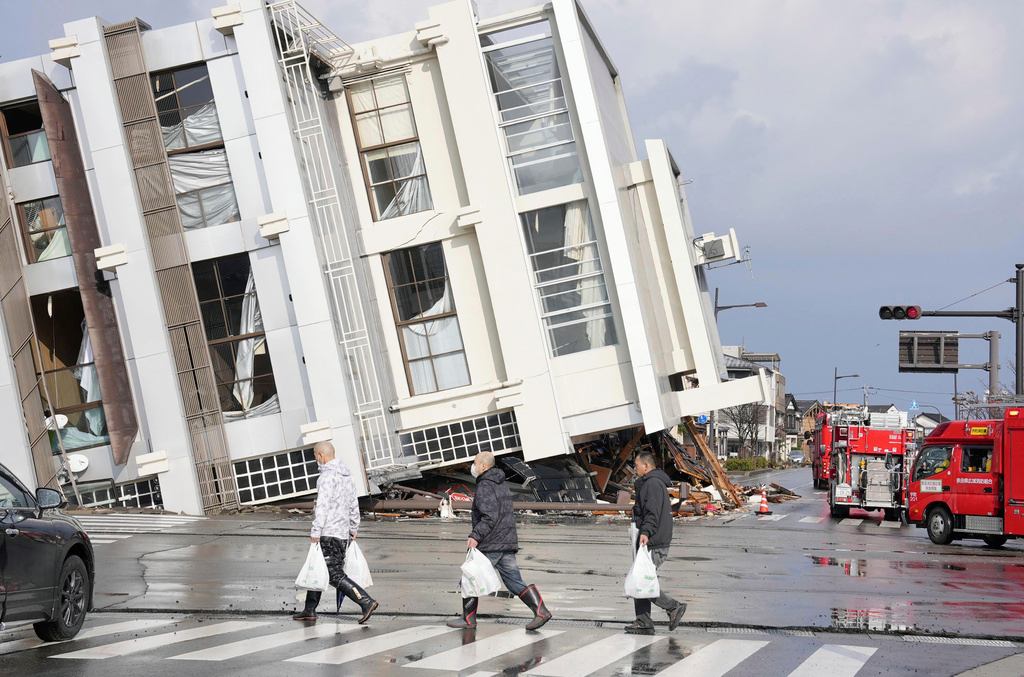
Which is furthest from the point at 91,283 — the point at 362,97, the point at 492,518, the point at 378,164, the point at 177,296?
the point at 492,518

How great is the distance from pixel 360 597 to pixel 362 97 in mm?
21652

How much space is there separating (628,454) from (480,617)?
70.5 ft

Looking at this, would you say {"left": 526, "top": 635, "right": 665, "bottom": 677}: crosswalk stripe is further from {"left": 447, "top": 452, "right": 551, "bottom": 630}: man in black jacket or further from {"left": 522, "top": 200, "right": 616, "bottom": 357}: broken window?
{"left": 522, "top": 200, "right": 616, "bottom": 357}: broken window

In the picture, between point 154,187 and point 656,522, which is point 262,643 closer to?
point 656,522

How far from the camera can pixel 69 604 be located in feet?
35.5

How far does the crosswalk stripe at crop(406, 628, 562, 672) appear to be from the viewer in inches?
374

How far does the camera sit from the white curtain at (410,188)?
1230 inches

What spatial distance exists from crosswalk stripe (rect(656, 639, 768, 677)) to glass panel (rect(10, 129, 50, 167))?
2375cm

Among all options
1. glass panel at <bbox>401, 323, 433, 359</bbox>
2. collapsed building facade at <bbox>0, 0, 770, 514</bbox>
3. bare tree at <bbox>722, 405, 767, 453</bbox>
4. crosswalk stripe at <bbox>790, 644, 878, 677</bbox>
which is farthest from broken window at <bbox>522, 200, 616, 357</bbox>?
bare tree at <bbox>722, 405, 767, 453</bbox>

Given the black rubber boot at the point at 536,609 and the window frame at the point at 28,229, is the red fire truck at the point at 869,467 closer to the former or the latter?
the window frame at the point at 28,229

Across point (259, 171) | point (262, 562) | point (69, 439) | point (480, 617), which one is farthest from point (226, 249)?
point (480, 617)

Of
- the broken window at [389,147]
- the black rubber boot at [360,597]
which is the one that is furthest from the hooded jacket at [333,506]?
the broken window at [389,147]

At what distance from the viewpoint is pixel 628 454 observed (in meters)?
33.4

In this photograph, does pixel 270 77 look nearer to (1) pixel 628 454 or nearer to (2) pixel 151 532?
(2) pixel 151 532
